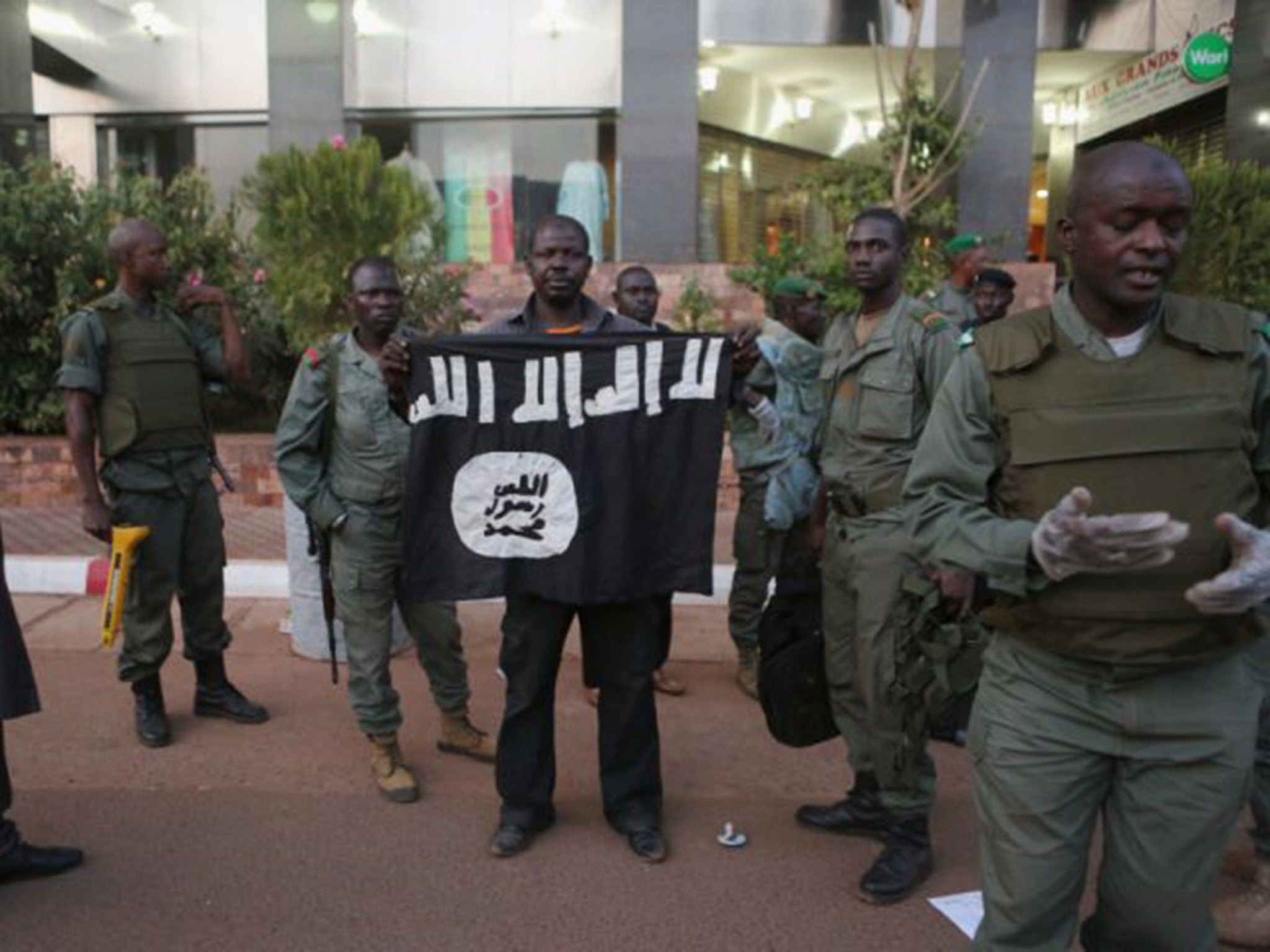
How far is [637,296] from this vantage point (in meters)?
5.58

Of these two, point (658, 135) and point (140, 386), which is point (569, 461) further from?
point (658, 135)

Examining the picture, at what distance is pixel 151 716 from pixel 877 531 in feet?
10.3

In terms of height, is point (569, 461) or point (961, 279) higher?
point (961, 279)

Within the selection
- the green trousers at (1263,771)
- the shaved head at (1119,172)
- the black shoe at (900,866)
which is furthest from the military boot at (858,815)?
the shaved head at (1119,172)

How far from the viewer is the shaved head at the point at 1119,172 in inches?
85.7

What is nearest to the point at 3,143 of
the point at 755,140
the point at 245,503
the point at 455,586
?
the point at 245,503

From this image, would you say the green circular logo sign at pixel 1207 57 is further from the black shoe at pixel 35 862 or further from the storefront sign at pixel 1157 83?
the black shoe at pixel 35 862

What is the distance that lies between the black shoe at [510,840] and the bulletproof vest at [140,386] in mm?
2166

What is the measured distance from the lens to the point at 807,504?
16.2 feet

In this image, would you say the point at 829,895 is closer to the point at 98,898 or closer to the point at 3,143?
the point at 98,898

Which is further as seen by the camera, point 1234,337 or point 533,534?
point 533,534

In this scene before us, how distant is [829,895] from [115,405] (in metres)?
3.34

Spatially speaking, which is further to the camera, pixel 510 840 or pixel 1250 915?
pixel 510 840

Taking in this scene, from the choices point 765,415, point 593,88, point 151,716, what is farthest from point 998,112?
point 151,716
